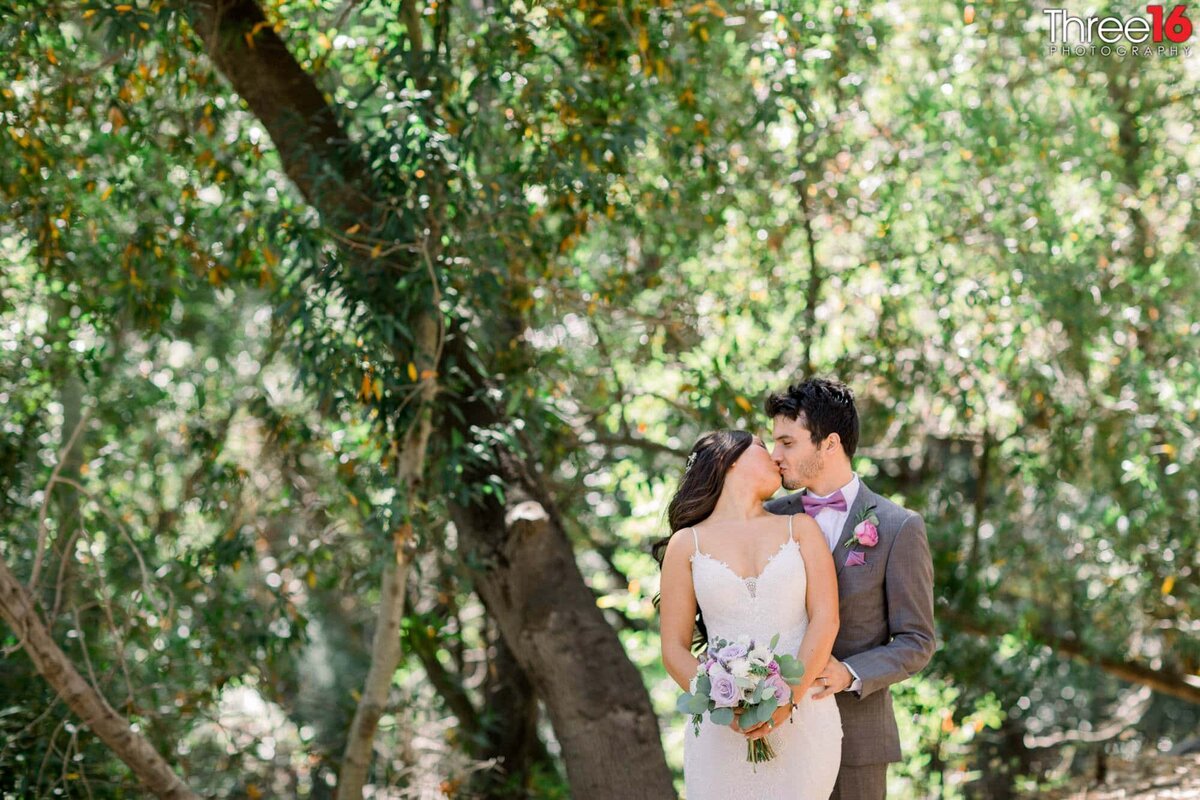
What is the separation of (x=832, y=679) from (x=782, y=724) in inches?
6.9

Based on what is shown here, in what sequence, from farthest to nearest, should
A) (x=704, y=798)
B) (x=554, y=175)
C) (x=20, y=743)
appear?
(x=20, y=743) → (x=554, y=175) → (x=704, y=798)

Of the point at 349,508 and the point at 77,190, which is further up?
the point at 77,190

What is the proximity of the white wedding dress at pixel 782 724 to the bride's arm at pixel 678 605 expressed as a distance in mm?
37

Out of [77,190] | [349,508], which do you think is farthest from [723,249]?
[77,190]

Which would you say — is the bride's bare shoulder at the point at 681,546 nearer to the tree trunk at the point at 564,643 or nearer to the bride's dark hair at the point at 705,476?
the bride's dark hair at the point at 705,476

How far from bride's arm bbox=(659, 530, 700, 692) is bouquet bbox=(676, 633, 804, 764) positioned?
0.22m

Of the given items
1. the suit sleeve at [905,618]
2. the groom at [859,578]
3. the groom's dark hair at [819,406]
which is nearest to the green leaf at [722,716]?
the groom at [859,578]

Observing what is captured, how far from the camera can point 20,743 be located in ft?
18.0

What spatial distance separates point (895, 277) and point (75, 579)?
4.08 m

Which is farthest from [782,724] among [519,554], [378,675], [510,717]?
[510,717]

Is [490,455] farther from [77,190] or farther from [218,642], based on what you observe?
[77,190]

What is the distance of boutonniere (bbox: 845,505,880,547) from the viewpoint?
339cm

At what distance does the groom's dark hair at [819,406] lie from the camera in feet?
11.5

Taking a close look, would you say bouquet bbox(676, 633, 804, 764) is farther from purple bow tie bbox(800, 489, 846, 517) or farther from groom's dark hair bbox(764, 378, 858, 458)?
groom's dark hair bbox(764, 378, 858, 458)
